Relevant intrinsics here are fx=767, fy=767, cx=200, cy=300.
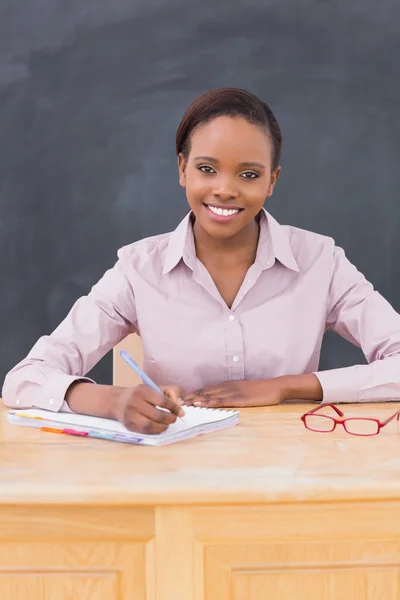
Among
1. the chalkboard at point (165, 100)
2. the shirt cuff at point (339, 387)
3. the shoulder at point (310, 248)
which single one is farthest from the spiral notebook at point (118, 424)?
the chalkboard at point (165, 100)

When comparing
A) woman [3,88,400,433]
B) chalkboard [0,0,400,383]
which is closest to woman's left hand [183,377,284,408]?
woman [3,88,400,433]

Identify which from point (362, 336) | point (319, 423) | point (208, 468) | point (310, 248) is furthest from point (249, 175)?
point (208, 468)

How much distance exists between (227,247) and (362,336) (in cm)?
39

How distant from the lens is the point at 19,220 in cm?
275

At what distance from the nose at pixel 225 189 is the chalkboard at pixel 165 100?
1072 mm

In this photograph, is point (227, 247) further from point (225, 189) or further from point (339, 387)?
point (339, 387)

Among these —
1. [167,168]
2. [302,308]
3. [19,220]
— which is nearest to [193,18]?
[167,168]

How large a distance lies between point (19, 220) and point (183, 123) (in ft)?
3.77

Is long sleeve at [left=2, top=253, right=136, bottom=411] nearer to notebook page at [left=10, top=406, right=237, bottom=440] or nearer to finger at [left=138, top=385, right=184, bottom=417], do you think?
notebook page at [left=10, top=406, right=237, bottom=440]

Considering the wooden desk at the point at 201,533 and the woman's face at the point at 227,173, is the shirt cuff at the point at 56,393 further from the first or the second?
the woman's face at the point at 227,173

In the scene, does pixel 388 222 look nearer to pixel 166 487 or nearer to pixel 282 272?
pixel 282 272

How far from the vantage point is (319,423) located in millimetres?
1386

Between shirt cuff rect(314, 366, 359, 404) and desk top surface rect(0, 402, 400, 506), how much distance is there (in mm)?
295

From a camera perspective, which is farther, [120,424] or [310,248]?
[310,248]
